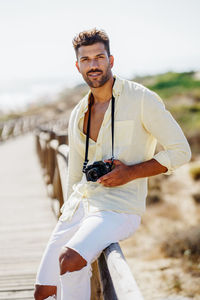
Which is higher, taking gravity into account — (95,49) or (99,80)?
(95,49)

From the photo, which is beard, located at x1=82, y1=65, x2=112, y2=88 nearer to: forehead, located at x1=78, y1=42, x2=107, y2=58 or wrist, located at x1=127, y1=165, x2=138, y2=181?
forehead, located at x1=78, y1=42, x2=107, y2=58

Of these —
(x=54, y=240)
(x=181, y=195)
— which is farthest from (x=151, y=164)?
(x=181, y=195)

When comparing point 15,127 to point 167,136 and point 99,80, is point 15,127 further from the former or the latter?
point 167,136

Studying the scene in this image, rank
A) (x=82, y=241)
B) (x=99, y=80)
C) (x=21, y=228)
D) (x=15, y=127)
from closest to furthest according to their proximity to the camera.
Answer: (x=82, y=241), (x=99, y=80), (x=21, y=228), (x=15, y=127)

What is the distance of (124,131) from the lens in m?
2.29

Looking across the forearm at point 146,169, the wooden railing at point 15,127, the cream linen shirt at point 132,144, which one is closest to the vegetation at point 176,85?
the wooden railing at point 15,127

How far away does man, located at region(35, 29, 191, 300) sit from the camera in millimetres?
2150

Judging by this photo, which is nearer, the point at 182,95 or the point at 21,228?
the point at 21,228

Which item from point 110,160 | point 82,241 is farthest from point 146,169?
point 82,241

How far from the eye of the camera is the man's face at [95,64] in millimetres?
2389

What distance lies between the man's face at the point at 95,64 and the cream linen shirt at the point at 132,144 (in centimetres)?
9

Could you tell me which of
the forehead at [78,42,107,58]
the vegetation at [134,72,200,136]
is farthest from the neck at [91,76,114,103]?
the vegetation at [134,72,200,136]

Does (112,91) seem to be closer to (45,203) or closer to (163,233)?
(45,203)

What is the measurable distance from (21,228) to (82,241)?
3.40 meters
